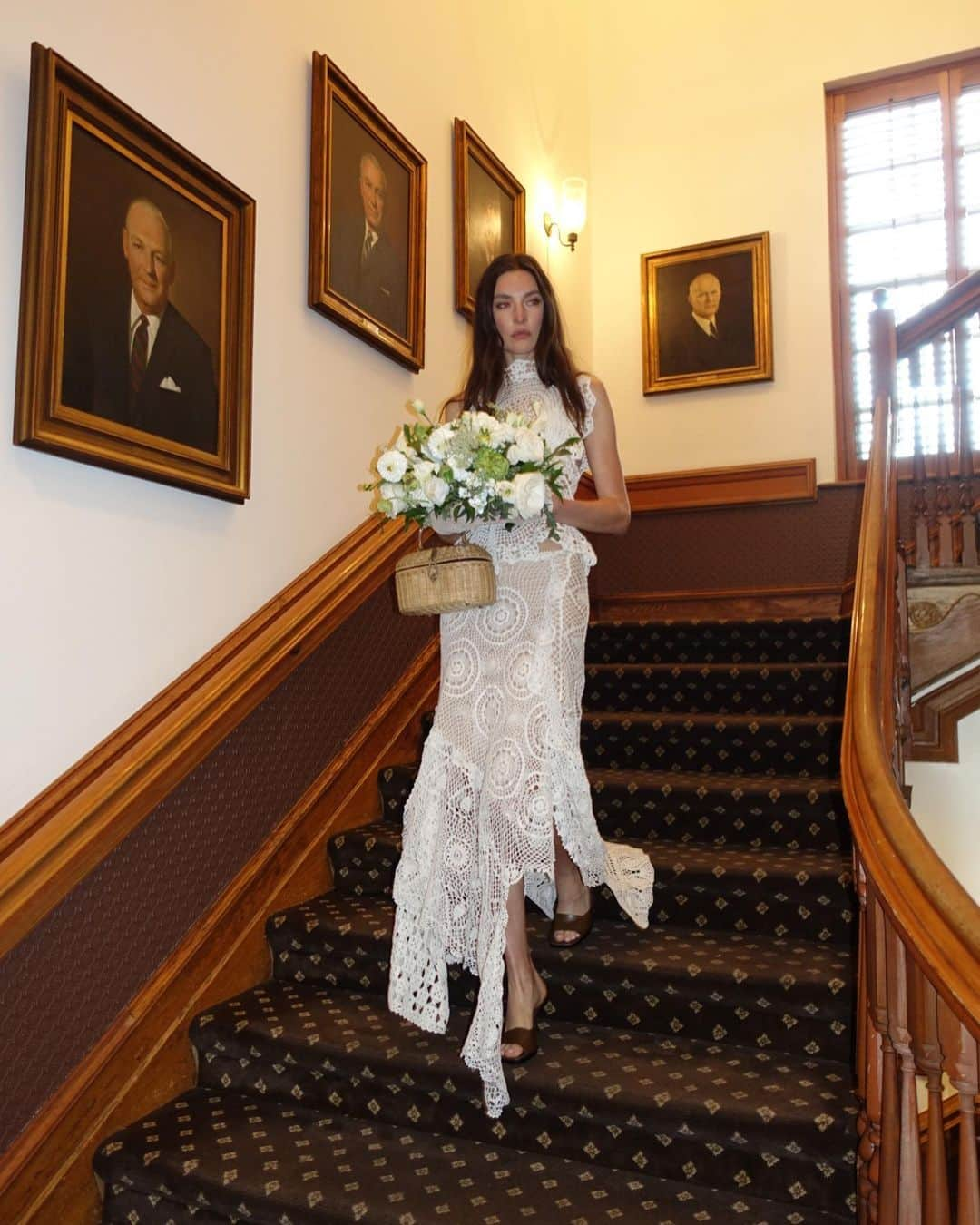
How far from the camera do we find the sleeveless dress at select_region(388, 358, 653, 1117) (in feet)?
8.01

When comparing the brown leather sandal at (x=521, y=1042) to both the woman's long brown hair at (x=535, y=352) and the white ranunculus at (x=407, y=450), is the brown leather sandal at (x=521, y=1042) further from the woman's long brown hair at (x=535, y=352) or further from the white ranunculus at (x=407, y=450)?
the woman's long brown hair at (x=535, y=352)

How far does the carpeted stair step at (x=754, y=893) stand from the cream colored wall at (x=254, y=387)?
4.85 ft

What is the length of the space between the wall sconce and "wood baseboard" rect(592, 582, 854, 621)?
210 cm

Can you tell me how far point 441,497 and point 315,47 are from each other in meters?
2.29

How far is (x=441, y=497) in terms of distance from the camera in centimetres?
232

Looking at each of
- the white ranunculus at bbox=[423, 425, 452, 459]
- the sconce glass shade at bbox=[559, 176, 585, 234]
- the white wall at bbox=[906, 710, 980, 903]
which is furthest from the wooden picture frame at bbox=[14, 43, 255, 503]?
the sconce glass shade at bbox=[559, 176, 585, 234]

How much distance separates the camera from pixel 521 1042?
2.37 meters

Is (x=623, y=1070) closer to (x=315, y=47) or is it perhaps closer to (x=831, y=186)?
(x=315, y=47)

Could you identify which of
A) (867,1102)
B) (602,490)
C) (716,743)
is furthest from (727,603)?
(867,1102)

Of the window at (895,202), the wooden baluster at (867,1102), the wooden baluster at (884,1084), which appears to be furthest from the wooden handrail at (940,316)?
the wooden baluster at (884,1084)

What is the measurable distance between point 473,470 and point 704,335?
4323 mm

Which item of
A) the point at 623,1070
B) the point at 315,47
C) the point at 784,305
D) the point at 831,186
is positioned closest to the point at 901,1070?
the point at 623,1070

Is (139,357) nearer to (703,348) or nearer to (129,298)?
(129,298)

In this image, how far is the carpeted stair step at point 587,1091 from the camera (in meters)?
2.06
